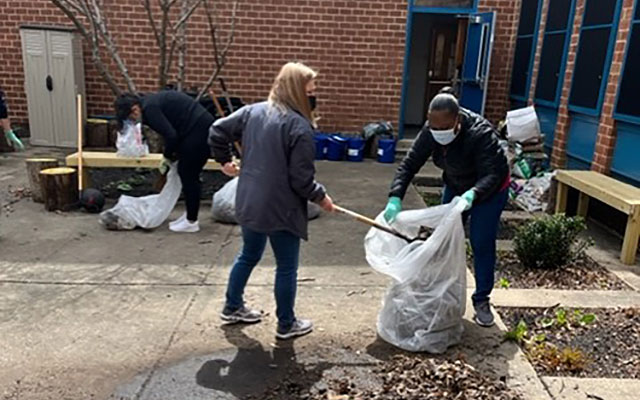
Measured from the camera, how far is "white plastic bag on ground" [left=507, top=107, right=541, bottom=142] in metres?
6.89

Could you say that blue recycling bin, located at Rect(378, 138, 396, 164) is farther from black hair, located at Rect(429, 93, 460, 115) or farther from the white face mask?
black hair, located at Rect(429, 93, 460, 115)

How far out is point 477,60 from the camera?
8289mm

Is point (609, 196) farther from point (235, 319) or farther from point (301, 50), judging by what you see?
point (301, 50)

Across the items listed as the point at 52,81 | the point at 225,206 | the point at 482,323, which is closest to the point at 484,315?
the point at 482,323

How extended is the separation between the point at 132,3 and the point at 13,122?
9.24ft

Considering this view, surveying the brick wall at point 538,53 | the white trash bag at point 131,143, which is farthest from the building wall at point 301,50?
the white trash bag at point 131,143

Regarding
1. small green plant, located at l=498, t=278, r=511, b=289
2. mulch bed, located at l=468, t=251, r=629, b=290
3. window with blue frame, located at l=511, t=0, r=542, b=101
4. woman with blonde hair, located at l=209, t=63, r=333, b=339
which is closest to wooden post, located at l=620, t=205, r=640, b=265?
mulch bed, located at l=468, t=251, r=629, b=290

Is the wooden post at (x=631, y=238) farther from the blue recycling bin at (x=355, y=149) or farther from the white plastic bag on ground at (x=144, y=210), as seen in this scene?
the blue recycling bin at (x=355, y=149)

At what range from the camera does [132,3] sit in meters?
8.53

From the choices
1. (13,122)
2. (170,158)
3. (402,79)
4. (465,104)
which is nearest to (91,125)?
(13,122)

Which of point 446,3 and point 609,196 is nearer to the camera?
point 609,196

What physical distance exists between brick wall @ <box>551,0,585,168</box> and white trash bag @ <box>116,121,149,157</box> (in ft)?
16.4

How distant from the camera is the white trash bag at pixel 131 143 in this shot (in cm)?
572

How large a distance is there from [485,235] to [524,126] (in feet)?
13.7
